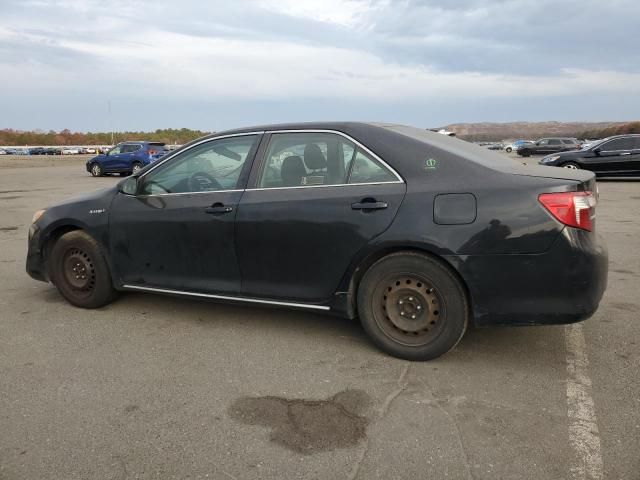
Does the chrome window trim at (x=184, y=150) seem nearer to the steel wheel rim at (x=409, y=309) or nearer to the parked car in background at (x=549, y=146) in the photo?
the steel wheel rim at (x=409, y=309)

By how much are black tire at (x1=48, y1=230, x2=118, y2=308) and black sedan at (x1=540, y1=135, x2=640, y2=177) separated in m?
16.5

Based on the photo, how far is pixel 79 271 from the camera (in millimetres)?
4875

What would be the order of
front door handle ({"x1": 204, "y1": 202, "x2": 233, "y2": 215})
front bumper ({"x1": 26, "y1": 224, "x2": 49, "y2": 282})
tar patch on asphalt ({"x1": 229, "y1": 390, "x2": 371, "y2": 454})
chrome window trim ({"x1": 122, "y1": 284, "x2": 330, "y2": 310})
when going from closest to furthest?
tar patch on asphalt ({"x1": 229, "y1": 390, "x2": 371, "y2": 454})
chrome window trim ({"x1": 122, "y1": 284, "x2": 330, "y2": 310})
front door handle ({"x1": 204, "y1": 202, "x2": 233, "y2": 215})
front bumper ({"x1": 26, "y1": 224, "x2": 49, "y2": 282})

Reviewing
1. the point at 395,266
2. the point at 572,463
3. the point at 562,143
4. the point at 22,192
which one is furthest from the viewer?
the point at 562,143

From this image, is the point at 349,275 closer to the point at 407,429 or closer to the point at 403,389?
the point at 403,389

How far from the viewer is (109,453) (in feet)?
8.79

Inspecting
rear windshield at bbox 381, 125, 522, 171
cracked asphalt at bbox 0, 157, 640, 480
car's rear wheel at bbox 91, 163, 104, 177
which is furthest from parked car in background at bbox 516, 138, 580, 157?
rear windshield at bbox 381, 125, 522, 171

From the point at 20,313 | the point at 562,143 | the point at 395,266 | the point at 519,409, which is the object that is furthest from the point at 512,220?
the point at 562,143

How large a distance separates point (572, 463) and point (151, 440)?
208 centimetres

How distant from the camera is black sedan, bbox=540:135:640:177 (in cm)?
1709

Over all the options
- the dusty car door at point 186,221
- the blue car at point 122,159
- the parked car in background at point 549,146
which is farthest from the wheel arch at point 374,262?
the parked car in background at point 549,146

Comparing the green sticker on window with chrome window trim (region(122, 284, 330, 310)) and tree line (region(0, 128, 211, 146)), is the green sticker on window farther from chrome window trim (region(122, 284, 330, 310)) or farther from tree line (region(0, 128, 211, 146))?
tree line (region(0, 128, 211, 146))

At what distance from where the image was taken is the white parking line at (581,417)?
2.53 meters

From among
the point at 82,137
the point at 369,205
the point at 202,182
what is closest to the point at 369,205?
the point at 369,205
